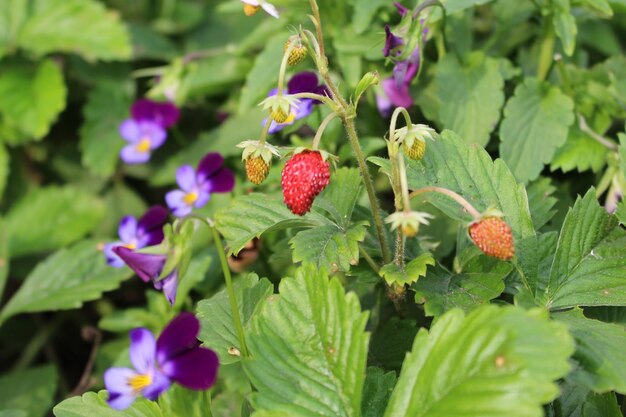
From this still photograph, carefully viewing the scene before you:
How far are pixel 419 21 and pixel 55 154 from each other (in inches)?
62.2

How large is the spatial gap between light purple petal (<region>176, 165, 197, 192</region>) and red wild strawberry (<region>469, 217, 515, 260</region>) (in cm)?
96

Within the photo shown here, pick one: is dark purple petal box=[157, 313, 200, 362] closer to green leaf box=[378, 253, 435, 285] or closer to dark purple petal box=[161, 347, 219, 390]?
dark purple petal box=[161, 347, 219, 390]

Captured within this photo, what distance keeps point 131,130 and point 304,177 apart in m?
1.27

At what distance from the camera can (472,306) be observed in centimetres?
127

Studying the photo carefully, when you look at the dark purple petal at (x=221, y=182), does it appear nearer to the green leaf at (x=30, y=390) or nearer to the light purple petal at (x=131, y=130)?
the light purple petal at (x=131, y=130)

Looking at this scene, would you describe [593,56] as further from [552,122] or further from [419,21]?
[419,21]

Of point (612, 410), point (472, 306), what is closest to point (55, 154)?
point (472, 306)

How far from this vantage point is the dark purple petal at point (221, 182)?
6.22 feet

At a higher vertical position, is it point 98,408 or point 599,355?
point 599,355

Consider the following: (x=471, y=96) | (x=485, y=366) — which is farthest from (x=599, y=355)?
(x=471, y=96)

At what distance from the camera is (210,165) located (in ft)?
6.27

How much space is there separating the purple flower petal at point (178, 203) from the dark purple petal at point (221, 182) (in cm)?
7

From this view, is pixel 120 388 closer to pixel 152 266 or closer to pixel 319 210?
pixel 152 266

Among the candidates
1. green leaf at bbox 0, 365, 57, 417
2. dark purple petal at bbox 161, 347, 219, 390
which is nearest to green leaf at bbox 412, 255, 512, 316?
dark purple petal at bbox 161, 347, 219, 390
